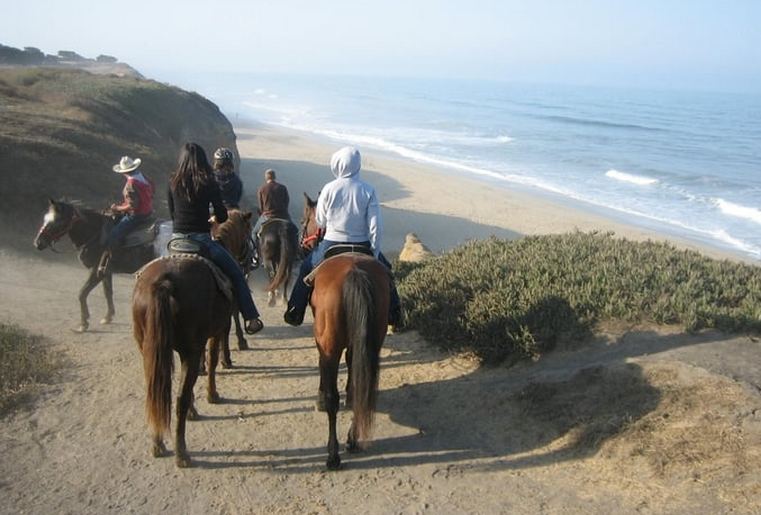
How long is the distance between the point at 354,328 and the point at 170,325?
1615mm

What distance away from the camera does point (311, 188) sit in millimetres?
28297

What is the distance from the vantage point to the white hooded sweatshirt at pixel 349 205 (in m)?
6.55

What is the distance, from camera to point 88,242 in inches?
379

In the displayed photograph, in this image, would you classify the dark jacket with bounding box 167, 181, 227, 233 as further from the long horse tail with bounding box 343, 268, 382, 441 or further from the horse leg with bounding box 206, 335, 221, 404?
the long horse tail with bounding box 343, 268, 382, 441

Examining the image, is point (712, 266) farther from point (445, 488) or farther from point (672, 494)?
point (445, 488)

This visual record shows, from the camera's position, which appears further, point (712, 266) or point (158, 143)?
point (158, 143)

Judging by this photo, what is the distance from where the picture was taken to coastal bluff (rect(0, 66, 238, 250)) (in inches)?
566

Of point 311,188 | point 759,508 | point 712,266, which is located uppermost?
point 712,266

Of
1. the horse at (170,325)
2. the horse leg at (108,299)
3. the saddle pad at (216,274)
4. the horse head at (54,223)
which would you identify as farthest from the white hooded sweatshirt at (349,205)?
the horse leg at (108,299)

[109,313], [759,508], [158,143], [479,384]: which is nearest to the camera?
[759,508]

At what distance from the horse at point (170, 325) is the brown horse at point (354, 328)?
1080 millimetres

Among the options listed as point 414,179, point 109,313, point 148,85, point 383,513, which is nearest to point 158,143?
point 148,85

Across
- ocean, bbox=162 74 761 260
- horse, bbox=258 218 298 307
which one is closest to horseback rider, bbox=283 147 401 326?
horse, bbox=258 218 298 307

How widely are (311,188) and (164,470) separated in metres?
23.1
